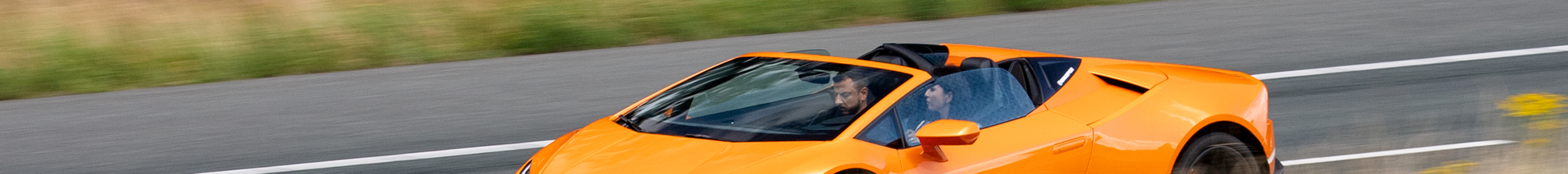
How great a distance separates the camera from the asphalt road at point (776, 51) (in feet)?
20.9

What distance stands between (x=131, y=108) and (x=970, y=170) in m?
6.21

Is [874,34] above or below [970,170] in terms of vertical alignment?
above

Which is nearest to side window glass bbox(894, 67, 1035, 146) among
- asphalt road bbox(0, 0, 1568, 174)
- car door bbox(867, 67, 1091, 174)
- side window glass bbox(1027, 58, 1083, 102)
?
car door bbox(867, 67, 1091, 174)

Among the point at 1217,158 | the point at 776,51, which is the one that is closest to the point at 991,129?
the point at 1217,158

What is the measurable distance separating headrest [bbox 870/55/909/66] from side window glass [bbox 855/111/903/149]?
1.61ft

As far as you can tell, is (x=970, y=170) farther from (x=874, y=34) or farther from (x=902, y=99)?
(x=874, y=34)

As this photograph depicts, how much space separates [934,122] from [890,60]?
0.76 meters

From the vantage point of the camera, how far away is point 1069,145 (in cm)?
392

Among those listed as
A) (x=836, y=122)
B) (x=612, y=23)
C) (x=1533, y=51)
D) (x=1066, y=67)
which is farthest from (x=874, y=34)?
(x=836, y=122)

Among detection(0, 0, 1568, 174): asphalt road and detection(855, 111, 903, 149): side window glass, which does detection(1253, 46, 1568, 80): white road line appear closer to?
detection(0, 0, 1568, 174): asphalt road

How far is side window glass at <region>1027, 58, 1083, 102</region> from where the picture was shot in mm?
4191

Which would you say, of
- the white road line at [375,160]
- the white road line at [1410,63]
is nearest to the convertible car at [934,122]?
the white road line at [375,160]

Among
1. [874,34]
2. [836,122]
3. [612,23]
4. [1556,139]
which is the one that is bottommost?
[1556,139]

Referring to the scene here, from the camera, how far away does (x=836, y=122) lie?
3.85 metres
